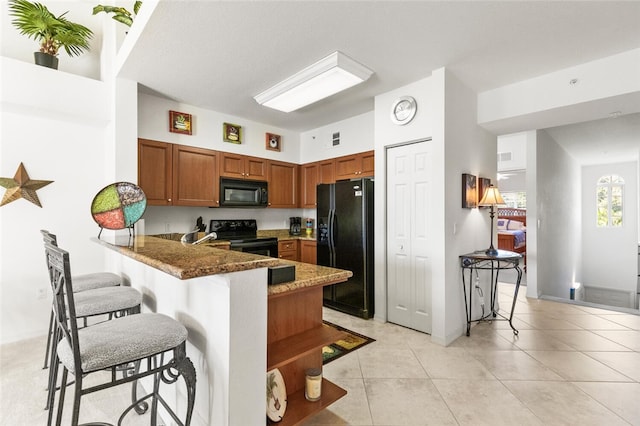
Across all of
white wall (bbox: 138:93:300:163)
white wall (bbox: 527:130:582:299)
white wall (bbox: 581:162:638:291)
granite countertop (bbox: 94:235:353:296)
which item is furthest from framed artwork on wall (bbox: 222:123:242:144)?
white wall (bbox: 581:162:638:291)

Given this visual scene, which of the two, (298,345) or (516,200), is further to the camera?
(516,200)

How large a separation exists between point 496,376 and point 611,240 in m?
7.71

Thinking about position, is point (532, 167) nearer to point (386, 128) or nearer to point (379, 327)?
point (386, 128)

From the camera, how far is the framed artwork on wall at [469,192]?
3.07 m

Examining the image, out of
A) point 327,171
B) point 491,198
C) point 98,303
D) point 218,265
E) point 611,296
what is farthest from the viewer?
point 611,296

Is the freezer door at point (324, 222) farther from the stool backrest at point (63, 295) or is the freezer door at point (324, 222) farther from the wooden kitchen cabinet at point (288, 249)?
the stool backrest at point (63, 295)

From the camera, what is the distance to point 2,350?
104 inches

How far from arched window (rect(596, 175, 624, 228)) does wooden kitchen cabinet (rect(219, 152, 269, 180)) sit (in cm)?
849

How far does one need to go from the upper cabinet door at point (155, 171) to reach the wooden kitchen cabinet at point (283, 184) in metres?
1.47

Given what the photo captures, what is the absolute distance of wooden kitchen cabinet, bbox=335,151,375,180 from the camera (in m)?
3.99

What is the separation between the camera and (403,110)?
3172 mm

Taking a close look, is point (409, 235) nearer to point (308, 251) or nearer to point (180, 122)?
point (308, 251)

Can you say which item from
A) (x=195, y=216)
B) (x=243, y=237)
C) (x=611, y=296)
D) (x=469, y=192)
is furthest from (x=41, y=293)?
(x=611, y=296)

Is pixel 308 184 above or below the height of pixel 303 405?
above
